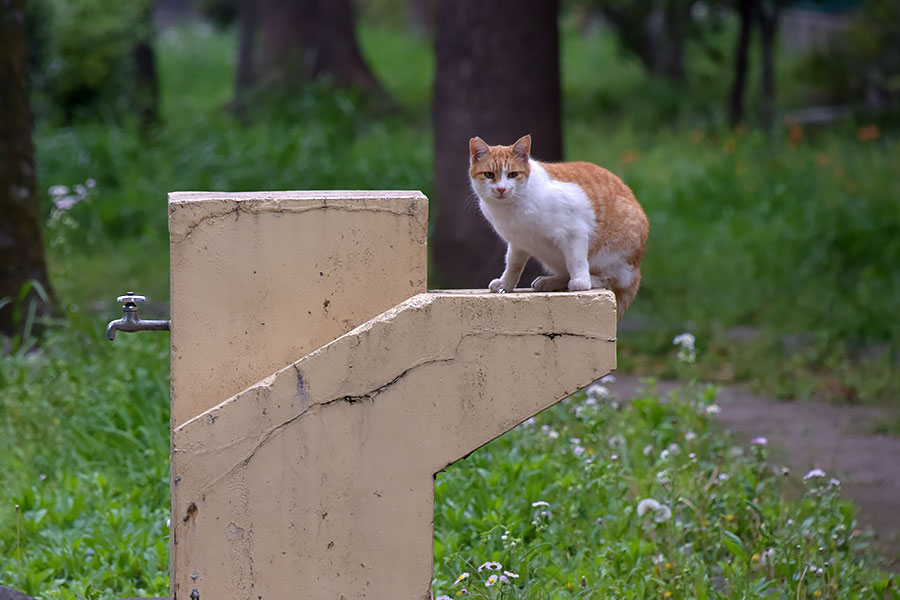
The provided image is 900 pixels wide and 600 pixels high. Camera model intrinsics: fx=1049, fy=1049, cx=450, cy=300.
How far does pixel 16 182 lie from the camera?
559cm

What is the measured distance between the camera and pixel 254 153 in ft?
31.7

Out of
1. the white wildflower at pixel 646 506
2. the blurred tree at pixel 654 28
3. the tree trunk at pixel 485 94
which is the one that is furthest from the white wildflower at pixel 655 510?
the blurred tree at pixel 654 28

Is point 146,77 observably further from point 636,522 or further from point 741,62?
point 636,522

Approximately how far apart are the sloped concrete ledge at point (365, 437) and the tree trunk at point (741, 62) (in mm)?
10007

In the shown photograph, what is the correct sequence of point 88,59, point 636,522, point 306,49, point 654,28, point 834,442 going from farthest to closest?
point 654,28, point 306,49, point 88,59, point 834,442, point 636,522

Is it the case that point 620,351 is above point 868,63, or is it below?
below

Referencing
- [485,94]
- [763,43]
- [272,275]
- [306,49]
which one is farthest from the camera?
[306,49]

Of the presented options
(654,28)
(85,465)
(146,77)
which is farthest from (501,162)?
(654,28)

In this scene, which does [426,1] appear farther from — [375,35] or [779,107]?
[779,107]

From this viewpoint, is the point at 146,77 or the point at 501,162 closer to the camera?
the point at 501,162

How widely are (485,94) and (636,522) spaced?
358 cm

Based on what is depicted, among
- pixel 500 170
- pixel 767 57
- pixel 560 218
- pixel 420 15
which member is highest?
pixel 420 15

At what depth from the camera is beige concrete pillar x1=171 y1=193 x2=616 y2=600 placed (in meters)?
2.59

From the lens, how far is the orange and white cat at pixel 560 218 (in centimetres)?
302
